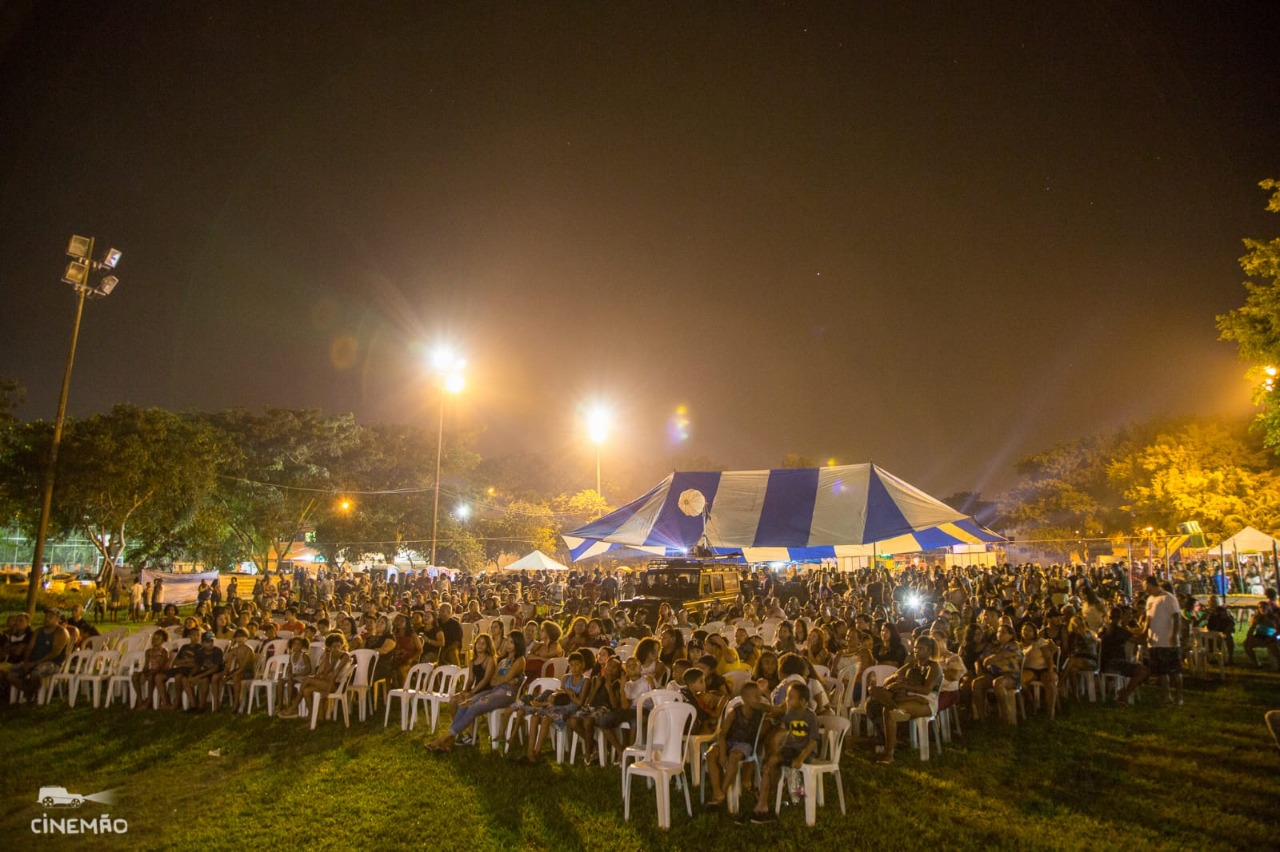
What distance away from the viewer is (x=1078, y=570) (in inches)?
1014

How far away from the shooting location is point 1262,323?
1933cm

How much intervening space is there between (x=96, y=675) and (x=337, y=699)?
3.75 metres

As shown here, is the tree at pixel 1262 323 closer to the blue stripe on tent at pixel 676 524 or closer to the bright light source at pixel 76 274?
the blue stripe on tent at pixel 676 524

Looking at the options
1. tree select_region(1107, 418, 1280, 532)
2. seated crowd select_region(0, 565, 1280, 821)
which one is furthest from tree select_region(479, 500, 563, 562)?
tree select_region(1107, 418, 1280, 532)

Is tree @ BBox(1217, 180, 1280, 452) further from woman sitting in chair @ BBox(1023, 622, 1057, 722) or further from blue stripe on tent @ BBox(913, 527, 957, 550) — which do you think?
woman sitting in chair @ BBox(1023, 622, 1057, 722)

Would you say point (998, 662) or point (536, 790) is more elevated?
point (998, 662)

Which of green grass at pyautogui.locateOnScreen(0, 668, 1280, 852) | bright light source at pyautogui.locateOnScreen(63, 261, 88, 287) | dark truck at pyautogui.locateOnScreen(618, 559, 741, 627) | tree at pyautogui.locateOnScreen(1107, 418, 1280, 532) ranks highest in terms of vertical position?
bright light source at pyautogui.locateOnScreen(63, 261, 88, 287)

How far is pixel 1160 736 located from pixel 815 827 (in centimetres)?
485

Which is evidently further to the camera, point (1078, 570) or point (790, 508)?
point (1078, 570)

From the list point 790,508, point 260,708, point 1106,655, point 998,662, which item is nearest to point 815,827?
point 998,662

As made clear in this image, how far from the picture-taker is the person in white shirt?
30.4 feet

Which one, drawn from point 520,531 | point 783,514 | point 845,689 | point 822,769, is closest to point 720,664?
point 845,689

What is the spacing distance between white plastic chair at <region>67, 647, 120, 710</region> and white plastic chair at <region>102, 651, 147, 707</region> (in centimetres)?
8

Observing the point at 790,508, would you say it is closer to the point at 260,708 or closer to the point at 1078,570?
the point at 260,708
